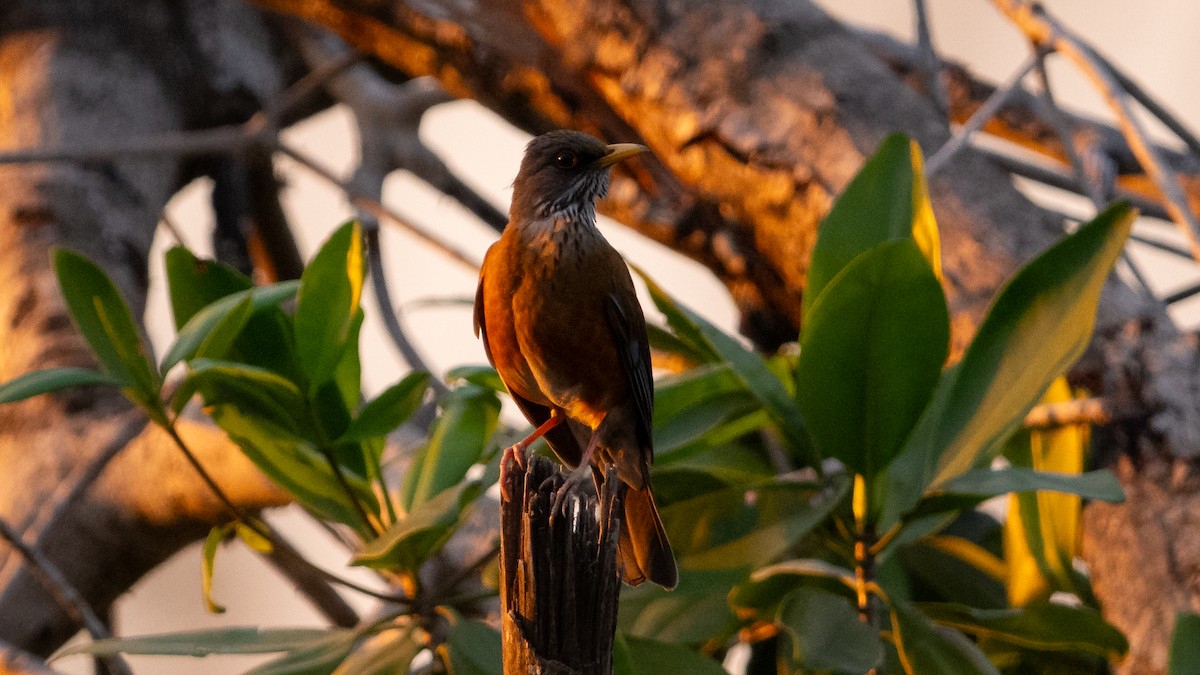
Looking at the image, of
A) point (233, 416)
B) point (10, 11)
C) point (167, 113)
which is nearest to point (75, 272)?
point (233, 416)

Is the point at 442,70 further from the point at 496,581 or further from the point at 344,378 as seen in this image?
the point at 496,581

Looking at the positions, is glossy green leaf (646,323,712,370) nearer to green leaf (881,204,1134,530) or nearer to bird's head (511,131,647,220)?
bird's head (511,131,647,220)

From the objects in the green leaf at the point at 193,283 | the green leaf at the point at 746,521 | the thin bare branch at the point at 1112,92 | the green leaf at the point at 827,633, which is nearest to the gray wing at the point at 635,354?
the green leaf at the point at 746,521

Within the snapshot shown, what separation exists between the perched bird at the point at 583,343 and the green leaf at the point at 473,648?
17 centimetres

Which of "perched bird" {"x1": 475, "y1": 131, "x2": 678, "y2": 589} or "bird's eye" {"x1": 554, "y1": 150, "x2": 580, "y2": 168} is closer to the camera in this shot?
"perched bird" {"x1": 475, "y1": 131, "x2": 678, "y2": 589}

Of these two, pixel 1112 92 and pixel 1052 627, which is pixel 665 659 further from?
pixel 1112 92

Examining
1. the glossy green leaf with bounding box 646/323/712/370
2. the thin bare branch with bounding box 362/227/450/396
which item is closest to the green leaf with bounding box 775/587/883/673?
the glossy green leaf with bounding box 646/323/712/370

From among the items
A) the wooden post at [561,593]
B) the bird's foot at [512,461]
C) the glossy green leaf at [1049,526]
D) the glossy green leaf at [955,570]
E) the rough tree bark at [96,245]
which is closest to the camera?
the wooden post at [561,593]

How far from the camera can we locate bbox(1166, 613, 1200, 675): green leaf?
113cm

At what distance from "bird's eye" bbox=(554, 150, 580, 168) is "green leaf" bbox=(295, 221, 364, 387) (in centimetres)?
28

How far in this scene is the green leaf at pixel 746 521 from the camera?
1.27m

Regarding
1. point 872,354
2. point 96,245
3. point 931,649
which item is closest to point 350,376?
point 872,354

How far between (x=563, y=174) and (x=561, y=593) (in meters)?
0.72

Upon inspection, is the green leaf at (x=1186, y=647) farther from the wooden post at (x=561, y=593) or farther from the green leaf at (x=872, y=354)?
the wooden post at (x=561, y=593)
